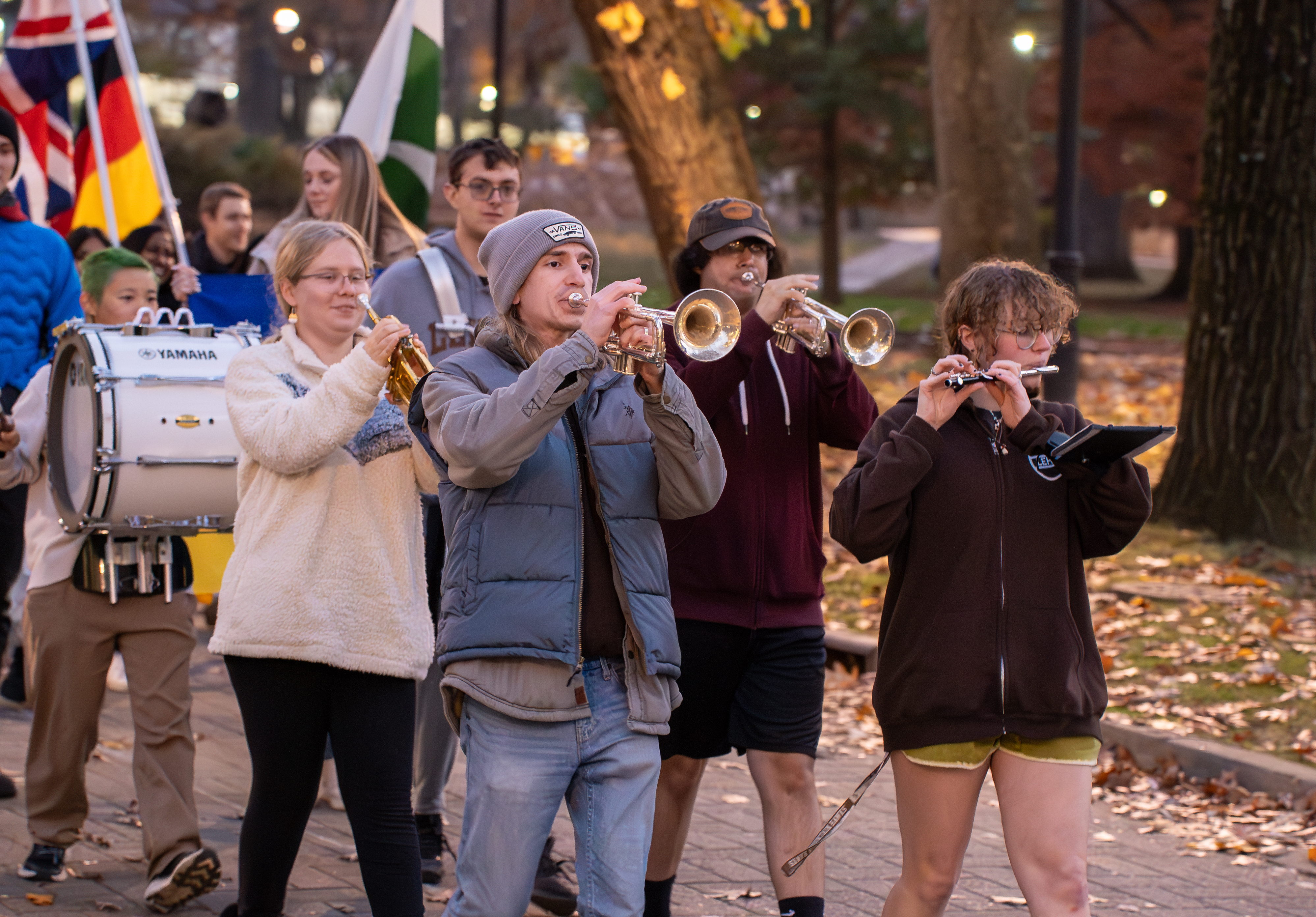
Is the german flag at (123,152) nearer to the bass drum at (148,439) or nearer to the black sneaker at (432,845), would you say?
the bass drum at (148,439)

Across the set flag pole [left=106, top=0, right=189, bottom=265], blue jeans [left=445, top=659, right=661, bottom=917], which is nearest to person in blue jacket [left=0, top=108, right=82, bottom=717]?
flag pole [left=106, top=0, right=189, bottom=265]

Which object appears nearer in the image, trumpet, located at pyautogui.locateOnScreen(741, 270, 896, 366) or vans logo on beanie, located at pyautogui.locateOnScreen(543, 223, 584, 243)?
vans logo on beanie, located at pyautogui.locateOnScreen(543, 223, 584, 243)

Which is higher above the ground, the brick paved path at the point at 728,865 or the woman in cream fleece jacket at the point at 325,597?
the woman in cream fleece jacket at the point at 325,597

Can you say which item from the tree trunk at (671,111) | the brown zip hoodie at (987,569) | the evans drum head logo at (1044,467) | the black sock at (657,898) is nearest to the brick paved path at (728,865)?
the black sock at (657,898)

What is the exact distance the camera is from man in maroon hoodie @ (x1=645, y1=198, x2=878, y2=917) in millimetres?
4332

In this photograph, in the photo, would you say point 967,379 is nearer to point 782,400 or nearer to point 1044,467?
point 1044,467

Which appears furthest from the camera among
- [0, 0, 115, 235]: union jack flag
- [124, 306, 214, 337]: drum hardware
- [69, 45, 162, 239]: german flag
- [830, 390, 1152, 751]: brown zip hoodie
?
[0, 0, 115, 235]: union jack flag

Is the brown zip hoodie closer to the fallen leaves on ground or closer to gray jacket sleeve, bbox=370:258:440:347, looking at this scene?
gray jacket sleeve, bbox=370:258:440:347

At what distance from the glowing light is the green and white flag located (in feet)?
108

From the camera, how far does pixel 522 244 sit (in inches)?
139

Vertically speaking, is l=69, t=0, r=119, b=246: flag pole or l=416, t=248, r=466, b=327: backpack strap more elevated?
l=69, t=0, r=119, b=246: flag pole

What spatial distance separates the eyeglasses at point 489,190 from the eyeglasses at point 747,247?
3.88ft

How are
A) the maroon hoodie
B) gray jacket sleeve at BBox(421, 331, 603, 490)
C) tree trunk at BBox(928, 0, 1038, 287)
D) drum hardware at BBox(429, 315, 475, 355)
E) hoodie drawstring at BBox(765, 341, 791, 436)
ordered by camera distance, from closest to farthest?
gray jacket sleeve at BBox(421, 331, 603, 490), the maroon hoodie, hoodie drawstring at BBox(765, 341, 791, 436), drum hardware at BBox(429, 315, 475, 355), tree trunk at BBox(928, 0, 1038, 287)

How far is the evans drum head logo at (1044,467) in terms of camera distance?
3.77 m
